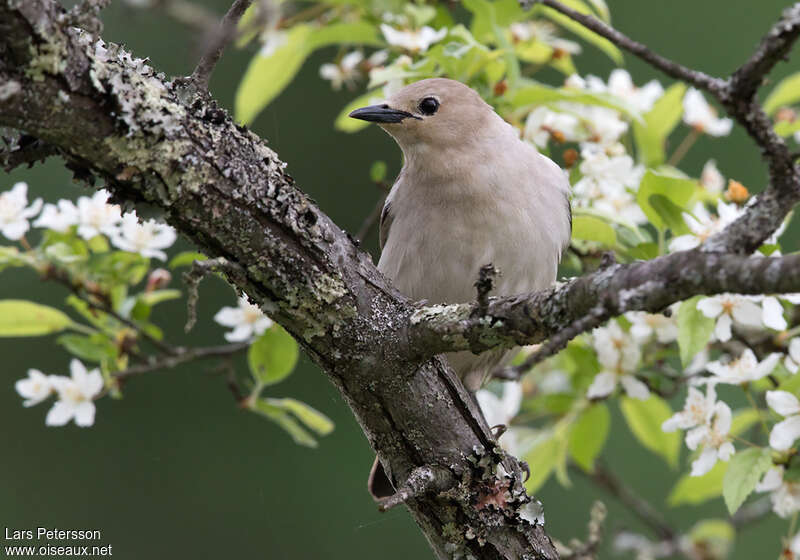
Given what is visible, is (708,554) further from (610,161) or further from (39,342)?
(39,342)

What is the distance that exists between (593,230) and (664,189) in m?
0.29

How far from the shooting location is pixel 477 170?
379 cm

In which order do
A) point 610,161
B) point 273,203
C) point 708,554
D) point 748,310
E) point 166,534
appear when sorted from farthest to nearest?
point 166,534, point 708,554, point 610,161, point 748,310, point 273,203

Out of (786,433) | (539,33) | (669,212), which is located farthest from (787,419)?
(539,33)

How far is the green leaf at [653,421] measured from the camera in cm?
395

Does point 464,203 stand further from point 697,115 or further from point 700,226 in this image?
point 697,115

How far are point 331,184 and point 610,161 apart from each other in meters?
4.50

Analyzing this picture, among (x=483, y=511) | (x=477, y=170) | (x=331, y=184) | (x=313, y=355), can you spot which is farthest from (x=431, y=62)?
(x=331, y=184)

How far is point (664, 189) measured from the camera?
10.2 feet

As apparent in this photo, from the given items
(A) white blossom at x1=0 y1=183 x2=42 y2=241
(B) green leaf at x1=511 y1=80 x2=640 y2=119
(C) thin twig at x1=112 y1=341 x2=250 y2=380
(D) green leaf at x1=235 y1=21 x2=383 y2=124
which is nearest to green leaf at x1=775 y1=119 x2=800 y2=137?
(B) green leaf at x1=511 y1=80 x2=640 y2=119

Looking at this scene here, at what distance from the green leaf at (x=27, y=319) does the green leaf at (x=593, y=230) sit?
1.66m

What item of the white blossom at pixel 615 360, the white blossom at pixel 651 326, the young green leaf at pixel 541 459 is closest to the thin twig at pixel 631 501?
the young green leaf at pixel 541 459

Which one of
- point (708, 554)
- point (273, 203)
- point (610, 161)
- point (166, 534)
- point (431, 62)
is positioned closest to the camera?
point (273, 203)

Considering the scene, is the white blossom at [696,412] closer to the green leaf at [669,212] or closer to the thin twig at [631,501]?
the green leaf at [669,212]
